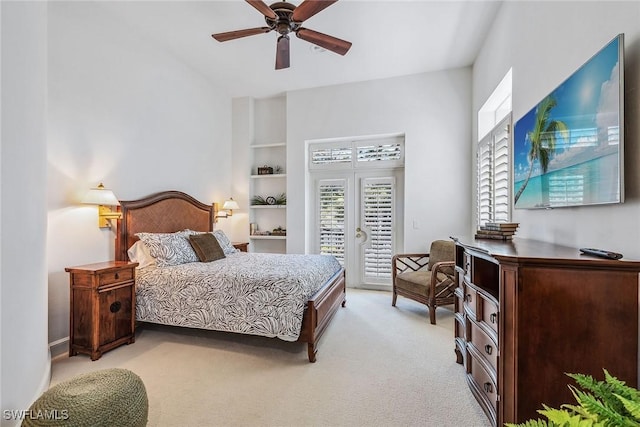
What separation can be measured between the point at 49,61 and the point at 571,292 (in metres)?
4.28

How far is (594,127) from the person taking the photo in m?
1.48

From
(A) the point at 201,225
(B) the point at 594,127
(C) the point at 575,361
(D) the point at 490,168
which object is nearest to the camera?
(C) the point at 575,361

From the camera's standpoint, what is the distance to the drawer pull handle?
103 inches

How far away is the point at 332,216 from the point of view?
5.08 meters

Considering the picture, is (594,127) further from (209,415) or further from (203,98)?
(203,98)

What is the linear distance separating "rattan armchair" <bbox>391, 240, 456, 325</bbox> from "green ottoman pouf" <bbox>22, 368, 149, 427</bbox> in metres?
2.89

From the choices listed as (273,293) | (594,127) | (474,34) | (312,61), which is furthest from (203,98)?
(594,127)

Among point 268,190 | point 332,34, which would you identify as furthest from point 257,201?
point 332,34

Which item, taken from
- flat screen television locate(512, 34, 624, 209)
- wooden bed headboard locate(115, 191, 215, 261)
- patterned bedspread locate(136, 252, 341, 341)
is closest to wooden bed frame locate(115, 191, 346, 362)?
wooden bed headboard locate(115, 191, 215, 261)

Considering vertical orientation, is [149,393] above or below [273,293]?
below

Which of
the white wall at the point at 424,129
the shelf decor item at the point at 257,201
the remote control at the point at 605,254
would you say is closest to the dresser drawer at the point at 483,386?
the remote control at the point at 605,254

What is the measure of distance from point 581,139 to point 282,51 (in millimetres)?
2571

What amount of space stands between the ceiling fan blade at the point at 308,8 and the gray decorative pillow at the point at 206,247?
2618 mm

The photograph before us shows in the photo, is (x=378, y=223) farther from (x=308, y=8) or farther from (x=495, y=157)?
(x=308, y=8)
